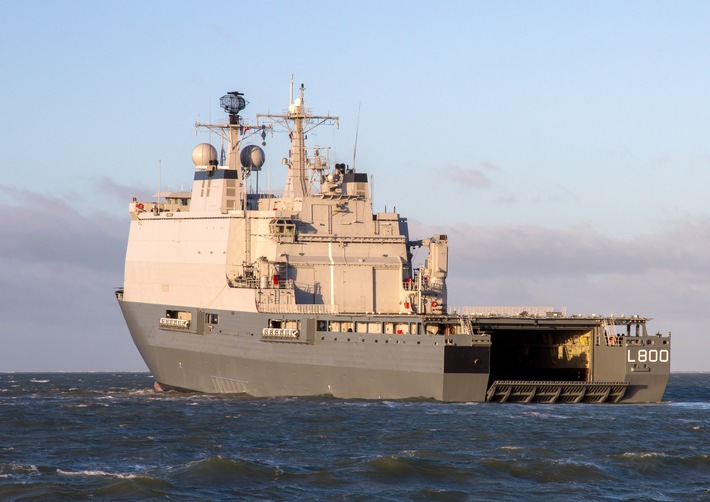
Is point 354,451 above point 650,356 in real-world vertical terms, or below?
below

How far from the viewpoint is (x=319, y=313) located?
4934cm

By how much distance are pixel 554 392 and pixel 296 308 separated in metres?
11.2

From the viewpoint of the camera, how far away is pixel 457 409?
1740 inches

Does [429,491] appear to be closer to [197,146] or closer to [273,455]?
[273,455]

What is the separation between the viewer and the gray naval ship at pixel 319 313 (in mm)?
46781

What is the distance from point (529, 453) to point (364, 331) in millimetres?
14307

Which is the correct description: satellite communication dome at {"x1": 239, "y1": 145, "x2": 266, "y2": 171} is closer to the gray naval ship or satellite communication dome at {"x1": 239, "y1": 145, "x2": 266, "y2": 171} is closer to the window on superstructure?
the gray naval ship

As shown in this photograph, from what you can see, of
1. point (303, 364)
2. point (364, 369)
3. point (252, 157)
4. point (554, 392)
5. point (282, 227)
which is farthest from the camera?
point (252, 157)

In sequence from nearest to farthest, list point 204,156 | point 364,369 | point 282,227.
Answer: point 364,369 < point 282,227 < point 204,156

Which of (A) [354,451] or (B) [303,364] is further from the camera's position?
(B) [303,364]

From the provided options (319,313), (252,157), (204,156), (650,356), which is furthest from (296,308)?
(650,356)

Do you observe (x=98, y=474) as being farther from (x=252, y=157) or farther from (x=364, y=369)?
(x=252, y=157)

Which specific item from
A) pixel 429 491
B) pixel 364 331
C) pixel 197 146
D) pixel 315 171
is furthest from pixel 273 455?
pixel 197 146

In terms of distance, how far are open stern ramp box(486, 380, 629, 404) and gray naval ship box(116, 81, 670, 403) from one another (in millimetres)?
56
